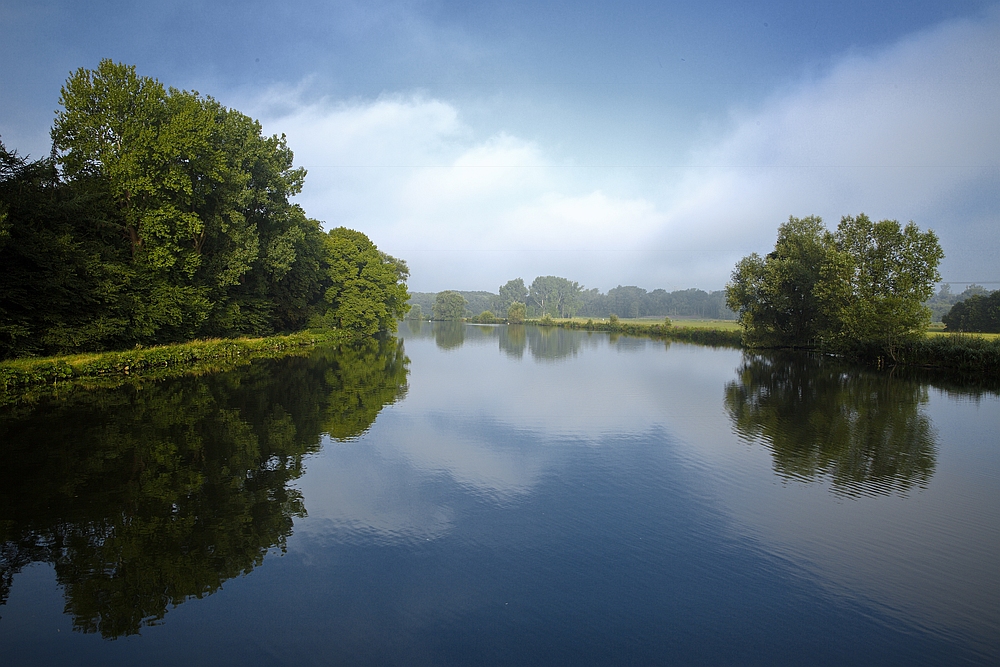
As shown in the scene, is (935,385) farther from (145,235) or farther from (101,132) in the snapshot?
(101,132)

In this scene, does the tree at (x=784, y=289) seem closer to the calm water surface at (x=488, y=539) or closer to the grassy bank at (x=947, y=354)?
the grassy bank at (x=947, y=354)

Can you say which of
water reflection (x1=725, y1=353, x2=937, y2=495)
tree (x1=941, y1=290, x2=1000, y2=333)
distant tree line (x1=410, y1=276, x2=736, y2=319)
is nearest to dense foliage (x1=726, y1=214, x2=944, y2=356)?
water reflection (x1=725, y1=353, x2=937, y2=495)

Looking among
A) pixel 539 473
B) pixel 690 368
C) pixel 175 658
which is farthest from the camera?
pixel 690 368

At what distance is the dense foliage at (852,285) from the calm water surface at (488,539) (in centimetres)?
1814

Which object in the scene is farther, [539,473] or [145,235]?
[145,235]

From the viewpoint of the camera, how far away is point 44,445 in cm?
947

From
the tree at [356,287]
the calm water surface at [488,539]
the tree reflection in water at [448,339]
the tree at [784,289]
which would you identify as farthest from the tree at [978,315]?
the tree at [356,287]

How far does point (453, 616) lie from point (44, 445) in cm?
926

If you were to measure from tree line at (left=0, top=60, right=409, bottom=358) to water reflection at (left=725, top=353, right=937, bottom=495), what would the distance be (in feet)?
68.5

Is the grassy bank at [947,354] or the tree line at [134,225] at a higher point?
the tree line at [134,225]

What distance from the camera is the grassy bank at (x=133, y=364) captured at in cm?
1534

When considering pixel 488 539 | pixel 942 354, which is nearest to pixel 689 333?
pixel 942 354

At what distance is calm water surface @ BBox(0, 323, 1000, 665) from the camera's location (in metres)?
4.35

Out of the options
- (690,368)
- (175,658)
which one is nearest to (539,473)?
(175,658)
